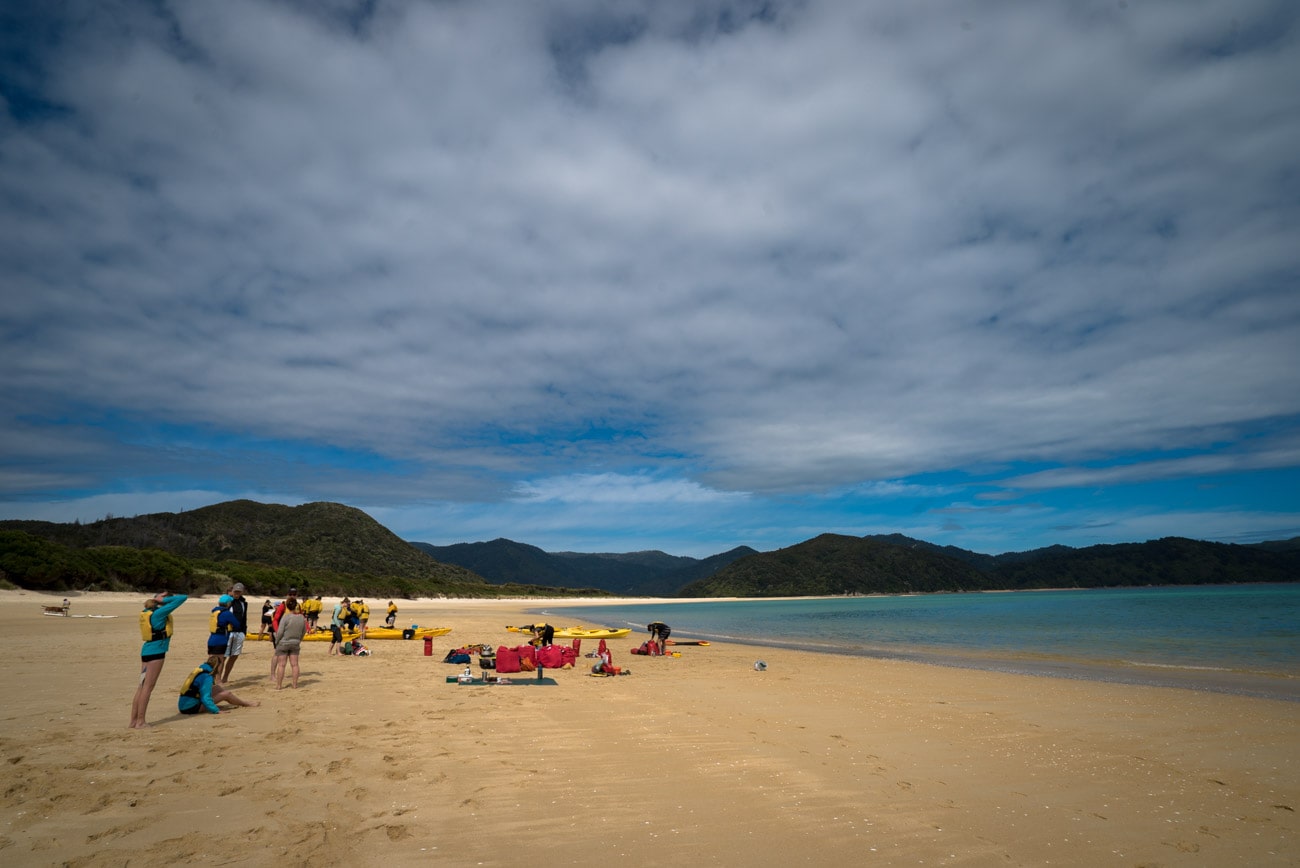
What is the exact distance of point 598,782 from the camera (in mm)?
6809

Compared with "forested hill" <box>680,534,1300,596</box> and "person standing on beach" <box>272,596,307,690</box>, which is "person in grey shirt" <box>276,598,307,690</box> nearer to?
"person standing on beach" <box>272,596,307,690</box>

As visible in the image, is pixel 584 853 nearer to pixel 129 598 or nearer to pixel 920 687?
pixel 920 687

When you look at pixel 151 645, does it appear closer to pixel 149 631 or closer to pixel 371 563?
pixel 149 631

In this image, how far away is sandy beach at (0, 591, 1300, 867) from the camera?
16.9ft

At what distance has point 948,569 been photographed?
17538cm

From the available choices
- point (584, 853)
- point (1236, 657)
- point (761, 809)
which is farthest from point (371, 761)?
point (1236, 657)

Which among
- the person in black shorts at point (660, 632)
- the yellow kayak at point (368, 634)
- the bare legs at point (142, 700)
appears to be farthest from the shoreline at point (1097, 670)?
the bare legs at point (142, 700)

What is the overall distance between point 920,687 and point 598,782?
1028 centimetres

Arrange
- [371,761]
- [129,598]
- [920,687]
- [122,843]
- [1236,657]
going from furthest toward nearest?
[129,598] → [1236,657] → [920,687] → [371,761] → [122,843]

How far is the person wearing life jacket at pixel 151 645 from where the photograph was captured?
28.6ft

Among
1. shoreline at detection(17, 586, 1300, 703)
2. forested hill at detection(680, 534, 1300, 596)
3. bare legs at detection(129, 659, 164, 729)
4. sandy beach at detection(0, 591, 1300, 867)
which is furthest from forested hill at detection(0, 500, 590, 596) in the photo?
forested hill at detection(680, 534, 1300, 596)

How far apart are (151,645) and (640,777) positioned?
7.36 metres

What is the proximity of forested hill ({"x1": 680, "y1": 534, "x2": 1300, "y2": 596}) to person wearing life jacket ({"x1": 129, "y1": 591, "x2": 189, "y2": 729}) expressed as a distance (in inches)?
5920

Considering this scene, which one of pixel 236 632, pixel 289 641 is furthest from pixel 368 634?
pixel 236 632
